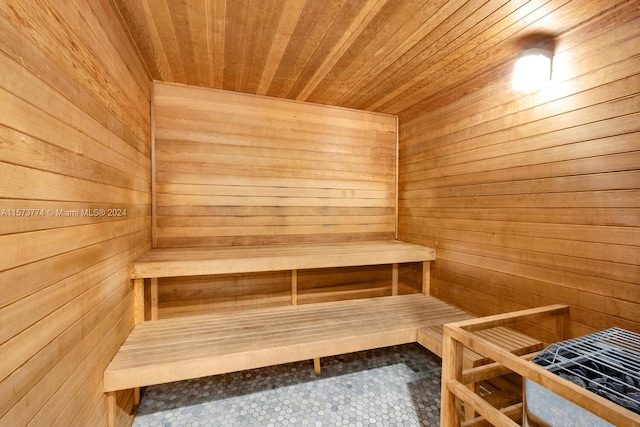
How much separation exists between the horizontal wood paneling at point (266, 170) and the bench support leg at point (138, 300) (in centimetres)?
49

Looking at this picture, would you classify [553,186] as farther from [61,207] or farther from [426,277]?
[61,207]

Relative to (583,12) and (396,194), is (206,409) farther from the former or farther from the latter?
(583,12)

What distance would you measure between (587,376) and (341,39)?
196cm

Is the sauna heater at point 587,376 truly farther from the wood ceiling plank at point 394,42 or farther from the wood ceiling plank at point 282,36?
the wood ceiling plank at point 282,36

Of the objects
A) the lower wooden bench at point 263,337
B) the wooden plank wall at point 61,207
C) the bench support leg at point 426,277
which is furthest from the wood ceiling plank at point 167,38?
the bench support leg at point 426,277

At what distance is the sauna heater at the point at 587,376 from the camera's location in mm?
908

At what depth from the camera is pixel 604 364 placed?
3.40 ft

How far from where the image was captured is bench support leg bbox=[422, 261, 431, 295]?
8.59 ft

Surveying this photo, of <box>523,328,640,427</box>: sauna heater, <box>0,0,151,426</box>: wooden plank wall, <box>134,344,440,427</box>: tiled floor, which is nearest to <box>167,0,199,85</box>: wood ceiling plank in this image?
<box>0,0,151,426</box>: wooden plank wall

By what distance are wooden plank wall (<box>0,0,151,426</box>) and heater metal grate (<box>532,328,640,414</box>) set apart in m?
1.74

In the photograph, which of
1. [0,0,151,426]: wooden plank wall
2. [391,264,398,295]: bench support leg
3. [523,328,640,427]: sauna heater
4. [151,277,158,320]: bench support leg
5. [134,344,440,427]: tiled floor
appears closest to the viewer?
[0,0,151,426]: wooden plank wall

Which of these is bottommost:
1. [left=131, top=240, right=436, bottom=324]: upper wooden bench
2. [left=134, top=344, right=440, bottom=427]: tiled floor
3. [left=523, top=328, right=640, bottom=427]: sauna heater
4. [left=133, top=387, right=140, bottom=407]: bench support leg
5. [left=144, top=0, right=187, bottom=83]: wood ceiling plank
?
[left=134, top=344, right=440, bottom=427]: tiled floor

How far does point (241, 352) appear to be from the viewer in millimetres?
1658

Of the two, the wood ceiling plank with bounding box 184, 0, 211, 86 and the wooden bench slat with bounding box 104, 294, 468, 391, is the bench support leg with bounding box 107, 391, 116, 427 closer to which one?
the wooden bench slat with bounding box 104, 294, 468, 391
